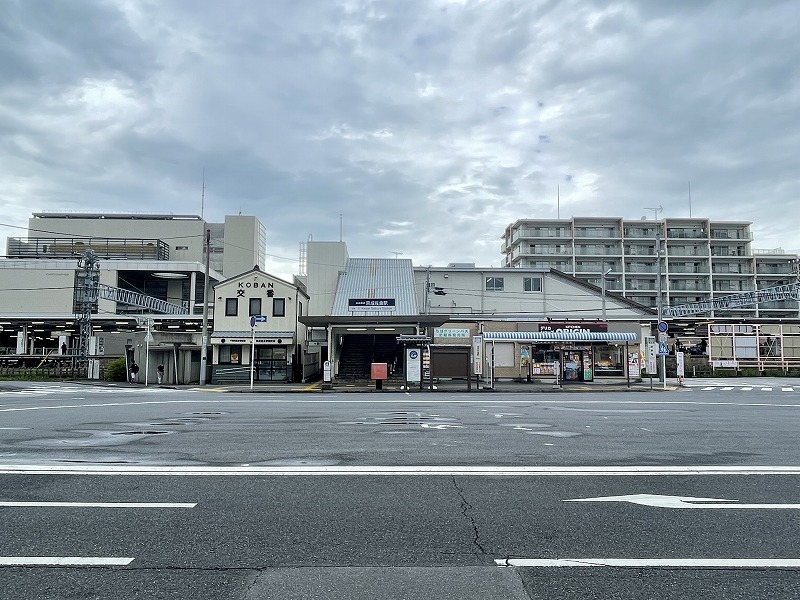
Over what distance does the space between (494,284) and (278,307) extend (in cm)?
1995

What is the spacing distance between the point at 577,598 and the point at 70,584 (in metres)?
3.75

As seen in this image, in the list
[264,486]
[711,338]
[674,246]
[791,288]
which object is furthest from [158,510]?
[674,246]

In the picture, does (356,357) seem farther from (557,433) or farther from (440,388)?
(557,433)

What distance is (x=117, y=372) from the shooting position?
37812mm

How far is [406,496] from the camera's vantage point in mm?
6973

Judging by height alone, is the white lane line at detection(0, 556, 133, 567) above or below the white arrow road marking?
below

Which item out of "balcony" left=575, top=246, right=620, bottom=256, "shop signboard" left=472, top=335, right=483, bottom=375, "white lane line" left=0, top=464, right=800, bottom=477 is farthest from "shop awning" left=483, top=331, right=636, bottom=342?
"balcony" left=575, top=246, right=620, bottom=256

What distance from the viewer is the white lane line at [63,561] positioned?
188 inches

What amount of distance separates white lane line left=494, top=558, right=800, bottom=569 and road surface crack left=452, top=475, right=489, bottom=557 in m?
0.24

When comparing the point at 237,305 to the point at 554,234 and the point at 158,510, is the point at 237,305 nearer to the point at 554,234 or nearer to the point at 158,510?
the point at 158,510

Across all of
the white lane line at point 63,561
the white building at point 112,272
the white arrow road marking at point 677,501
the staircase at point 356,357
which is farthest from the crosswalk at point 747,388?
the white lane line at point 63,561

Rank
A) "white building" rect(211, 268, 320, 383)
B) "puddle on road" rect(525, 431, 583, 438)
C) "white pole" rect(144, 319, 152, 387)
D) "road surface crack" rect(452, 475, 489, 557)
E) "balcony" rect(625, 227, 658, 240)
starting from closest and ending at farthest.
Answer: "road surface crack" rect(452, 475, 489, 557) → "puddle on road" rect(525, 431, 583, 438) → "white pole" rect(144, 319, 152, 387) → "white building" rect(211, 268, 320, 383) → "balcony" rect(625, 227, 658, 240)

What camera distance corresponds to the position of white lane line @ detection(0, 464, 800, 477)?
825 cm

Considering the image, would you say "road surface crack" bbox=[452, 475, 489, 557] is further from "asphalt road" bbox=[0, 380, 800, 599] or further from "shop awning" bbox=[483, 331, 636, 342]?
"shop awning" bbox=[483, 331, 636, 342]
